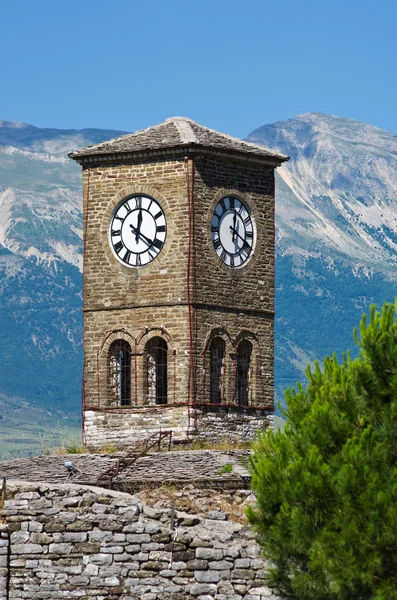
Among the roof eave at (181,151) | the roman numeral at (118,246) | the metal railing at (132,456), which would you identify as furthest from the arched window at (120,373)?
the roof eave at (181,151)

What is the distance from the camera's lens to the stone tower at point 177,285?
52562mm

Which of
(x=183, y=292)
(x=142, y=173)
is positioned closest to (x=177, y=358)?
(x=183, y=292)

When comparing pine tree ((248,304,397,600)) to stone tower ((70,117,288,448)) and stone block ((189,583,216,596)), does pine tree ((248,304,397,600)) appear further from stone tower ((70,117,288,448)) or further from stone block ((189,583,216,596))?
stone tower ((70,117,288,448))

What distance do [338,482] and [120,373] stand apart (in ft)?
60.5

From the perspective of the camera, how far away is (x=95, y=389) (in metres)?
53.9

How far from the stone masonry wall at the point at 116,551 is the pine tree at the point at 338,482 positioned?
1.35 metres

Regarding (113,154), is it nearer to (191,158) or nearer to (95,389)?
(191,158)

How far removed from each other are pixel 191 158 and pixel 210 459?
9.03 metres

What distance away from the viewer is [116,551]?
134 feet

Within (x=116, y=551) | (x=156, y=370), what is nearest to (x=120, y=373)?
(x=156, y=370)

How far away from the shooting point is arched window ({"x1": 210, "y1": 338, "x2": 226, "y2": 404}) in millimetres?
53250

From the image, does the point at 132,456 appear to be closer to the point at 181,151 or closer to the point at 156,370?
the point at 156,370

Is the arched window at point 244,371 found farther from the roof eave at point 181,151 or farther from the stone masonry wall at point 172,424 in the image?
the roof eave at point 181,151

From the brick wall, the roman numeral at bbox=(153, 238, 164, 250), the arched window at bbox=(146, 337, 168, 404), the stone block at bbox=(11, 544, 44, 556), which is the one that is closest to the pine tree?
the stone block at bbox=(11, 544, 44, 556)
